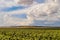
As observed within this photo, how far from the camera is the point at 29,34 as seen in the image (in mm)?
2691

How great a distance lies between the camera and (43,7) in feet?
9.17

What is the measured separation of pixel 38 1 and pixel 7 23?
1.89 feet

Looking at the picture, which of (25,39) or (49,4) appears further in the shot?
(49,4)

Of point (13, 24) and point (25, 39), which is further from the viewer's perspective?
point (13, 24)

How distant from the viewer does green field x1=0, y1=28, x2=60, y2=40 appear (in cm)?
261

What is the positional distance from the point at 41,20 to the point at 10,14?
48 centimetres

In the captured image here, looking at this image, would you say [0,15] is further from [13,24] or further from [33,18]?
[33,18]

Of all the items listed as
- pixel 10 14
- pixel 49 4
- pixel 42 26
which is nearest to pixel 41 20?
pixel 42 26

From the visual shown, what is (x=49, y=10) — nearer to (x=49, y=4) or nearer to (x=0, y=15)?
(x=49, y=4)

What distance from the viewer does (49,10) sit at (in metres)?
2.77

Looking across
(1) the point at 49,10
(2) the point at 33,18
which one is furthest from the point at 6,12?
(1) the point at 49,10

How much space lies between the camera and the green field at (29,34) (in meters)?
2.61

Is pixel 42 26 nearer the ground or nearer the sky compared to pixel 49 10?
nearer the ground

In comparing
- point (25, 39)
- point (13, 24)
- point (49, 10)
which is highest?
point (49, 10)
